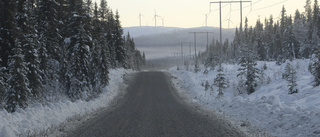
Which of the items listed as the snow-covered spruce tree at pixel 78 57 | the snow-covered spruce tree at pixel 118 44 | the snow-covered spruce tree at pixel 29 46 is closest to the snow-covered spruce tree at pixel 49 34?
the snow-covered spruce tree at pixel 29 46

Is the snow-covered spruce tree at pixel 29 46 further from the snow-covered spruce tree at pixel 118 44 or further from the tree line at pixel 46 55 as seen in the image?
the snow-covered spruce tree at pixel 118 44

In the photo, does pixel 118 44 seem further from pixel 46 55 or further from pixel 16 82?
pixel 16 82

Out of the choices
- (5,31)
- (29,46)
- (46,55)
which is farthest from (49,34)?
(29,46)

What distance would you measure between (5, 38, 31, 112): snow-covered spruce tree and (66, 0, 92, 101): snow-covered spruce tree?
6734 millimetres

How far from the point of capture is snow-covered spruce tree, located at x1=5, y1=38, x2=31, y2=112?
16.4 m

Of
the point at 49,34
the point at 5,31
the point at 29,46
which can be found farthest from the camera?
the point at 49,34

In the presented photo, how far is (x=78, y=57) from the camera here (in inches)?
944

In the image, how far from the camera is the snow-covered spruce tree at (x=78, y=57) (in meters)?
23.9

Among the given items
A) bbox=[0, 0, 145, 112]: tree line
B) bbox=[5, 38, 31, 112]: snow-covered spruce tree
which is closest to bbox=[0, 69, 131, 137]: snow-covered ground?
bbox=[5, 38, 31, 112]: snow-covered spruce tree

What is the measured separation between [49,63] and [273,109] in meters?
23.2

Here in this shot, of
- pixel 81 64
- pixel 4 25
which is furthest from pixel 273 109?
pixel 4 25

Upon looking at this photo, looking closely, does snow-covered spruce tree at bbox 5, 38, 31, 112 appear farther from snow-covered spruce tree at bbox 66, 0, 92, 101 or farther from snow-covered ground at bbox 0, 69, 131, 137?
snow-covered spruce tree at bbox 66, 0, 92, 101

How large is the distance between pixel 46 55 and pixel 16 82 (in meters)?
7.97

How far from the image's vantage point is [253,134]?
888 centimetres
